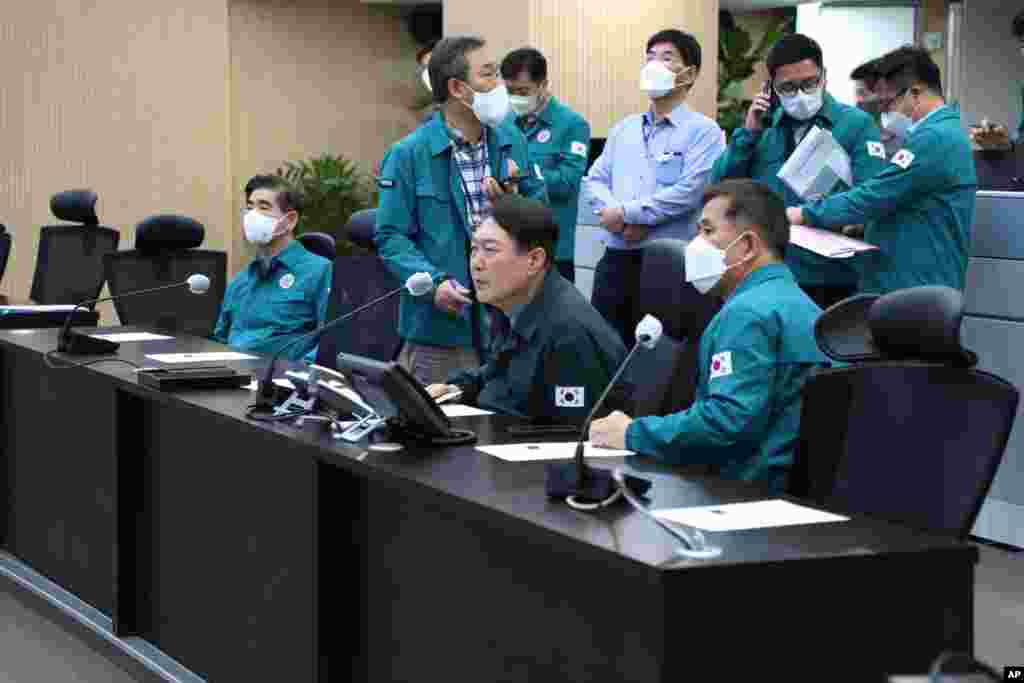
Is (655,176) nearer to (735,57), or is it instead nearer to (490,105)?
(490,105)

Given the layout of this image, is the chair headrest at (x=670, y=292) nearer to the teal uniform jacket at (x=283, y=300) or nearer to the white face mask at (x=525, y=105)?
the teal uniform jacket at (x=283, y=300)

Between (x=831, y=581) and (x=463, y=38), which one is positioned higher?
(x=463, y=38)

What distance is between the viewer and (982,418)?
255 cm

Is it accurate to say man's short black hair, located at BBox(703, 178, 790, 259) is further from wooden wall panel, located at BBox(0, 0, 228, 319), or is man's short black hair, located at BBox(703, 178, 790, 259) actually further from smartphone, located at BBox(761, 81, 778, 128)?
wooden wall panel, located at BBox(0, 0, 228, 319)

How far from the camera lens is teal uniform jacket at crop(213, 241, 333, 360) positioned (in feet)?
17.5

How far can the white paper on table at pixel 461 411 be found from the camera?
3424 millimetres

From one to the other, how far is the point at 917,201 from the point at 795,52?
58 centimetres

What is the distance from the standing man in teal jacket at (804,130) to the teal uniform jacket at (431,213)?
822 mm

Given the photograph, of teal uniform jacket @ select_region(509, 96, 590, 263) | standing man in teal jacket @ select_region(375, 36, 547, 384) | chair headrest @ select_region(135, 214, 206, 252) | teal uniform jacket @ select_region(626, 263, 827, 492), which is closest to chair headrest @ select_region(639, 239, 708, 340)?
teal uniform jacket @ select_region(626, 263, 827, 492)

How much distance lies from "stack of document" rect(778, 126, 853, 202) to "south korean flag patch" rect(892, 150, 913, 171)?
0.18 m

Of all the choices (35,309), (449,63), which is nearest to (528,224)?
(449,63)

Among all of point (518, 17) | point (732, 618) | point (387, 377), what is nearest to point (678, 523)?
point (732, 618)

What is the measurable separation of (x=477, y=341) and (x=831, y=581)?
2.46 metres

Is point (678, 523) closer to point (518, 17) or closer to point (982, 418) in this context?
point (982, 418)
